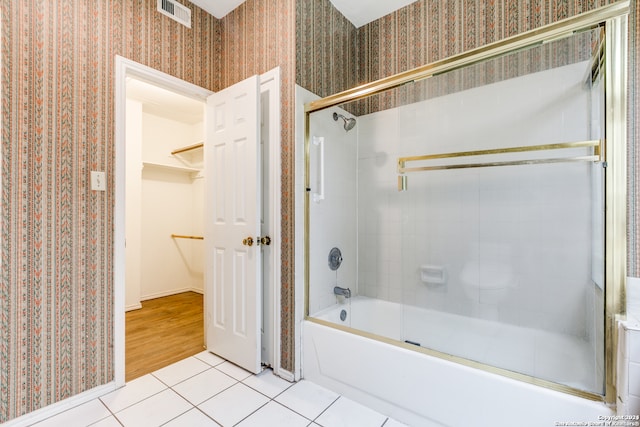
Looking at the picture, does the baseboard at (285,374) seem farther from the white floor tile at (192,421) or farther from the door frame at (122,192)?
the white floor tile at (192,421)

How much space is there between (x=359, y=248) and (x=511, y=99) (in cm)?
148

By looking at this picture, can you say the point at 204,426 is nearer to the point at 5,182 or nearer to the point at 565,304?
the point at 5,182

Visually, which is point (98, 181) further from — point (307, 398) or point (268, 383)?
point (307, 398)

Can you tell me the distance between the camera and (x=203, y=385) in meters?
1.79

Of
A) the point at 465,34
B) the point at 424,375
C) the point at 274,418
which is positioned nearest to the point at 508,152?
the point at 465,34

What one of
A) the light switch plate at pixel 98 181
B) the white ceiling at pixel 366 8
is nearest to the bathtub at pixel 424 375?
the light switch plate at pixel 98 181

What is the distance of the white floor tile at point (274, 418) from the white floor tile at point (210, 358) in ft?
2.24

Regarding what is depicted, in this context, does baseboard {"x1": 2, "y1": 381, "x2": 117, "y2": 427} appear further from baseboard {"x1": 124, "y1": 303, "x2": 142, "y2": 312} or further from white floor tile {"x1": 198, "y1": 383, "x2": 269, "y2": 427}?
baseboard {"x1": 124, "y1": 303, "x2": 142, "y2": 312}

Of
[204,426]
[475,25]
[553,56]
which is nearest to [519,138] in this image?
[553,56]

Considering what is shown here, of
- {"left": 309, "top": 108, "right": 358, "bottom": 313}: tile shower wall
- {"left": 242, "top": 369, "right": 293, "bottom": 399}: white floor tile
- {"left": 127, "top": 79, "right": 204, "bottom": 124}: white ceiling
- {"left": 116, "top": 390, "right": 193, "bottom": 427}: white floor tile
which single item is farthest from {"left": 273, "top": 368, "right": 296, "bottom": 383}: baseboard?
{"left": 127, "top": 79, "right": 204, "bottom": 124}: white ceiling

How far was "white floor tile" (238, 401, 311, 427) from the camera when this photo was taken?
1.45 meters

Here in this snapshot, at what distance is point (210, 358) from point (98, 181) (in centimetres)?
148

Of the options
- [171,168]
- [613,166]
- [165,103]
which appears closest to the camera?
[613,166]

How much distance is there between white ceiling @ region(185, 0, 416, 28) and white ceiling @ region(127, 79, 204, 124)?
37.6 inches
